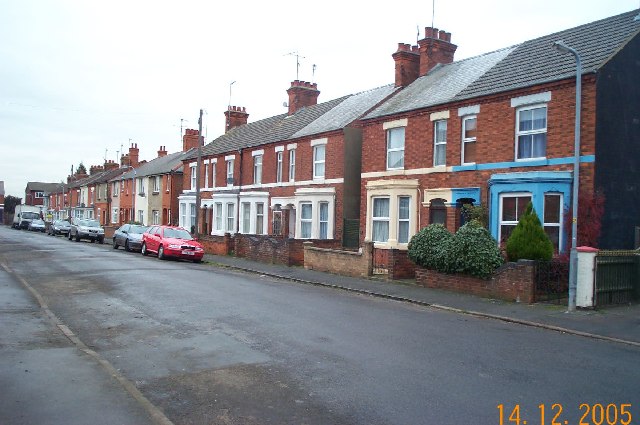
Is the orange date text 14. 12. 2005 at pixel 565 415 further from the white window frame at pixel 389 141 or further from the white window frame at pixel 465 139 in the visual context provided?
the white window frame at pixel 389 141

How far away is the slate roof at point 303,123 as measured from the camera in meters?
29.9

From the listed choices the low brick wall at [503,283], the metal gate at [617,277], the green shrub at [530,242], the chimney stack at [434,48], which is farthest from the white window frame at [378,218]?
the metal gate at [617,277]

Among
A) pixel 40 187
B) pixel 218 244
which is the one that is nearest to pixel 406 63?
pixel 218 244

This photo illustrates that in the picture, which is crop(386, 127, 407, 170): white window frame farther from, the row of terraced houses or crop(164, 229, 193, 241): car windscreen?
crop(164, 229, 193, 241): car windscreen

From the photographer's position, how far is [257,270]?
75.5ft

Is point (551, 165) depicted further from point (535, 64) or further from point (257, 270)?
point (257, 270)

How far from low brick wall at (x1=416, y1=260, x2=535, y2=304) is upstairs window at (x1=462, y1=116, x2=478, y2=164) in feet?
17.5

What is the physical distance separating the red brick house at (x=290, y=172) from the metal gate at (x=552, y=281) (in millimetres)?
12238

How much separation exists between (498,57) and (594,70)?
7956 millimetres

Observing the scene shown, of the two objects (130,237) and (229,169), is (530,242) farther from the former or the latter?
(229,169)

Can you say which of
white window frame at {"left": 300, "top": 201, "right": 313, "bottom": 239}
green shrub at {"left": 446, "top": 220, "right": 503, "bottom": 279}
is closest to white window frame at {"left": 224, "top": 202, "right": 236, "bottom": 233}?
white window frame at {"left": 300, "top": 201, "right": 313, "bottom": 239}

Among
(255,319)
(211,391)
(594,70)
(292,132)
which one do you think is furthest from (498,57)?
(211,391)

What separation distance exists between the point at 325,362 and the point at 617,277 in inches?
401

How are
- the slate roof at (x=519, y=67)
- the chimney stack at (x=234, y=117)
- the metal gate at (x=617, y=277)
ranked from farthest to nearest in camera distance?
1. the chimney stack at (x=234, y=117)
2. the slate roof at (x=519, y=67)
3. the metal gate at (x=617, y=277)
